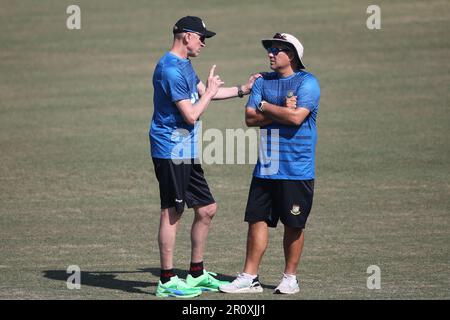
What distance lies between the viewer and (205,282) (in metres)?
9.65

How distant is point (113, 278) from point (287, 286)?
183cm

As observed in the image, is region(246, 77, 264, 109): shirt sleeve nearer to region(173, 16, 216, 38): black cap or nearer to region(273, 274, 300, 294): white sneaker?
region(173, 16, 216, 38): black cap

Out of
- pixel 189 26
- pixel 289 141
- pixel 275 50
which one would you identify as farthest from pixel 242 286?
pixel 189 26

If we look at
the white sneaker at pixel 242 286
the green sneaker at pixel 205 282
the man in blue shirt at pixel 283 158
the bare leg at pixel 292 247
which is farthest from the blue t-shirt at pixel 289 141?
the green sneaker at pixel 205 282

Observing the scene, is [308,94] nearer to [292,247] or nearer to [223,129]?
[292,247]

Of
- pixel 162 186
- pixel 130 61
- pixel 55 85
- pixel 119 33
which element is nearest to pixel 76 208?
pixel 162 186

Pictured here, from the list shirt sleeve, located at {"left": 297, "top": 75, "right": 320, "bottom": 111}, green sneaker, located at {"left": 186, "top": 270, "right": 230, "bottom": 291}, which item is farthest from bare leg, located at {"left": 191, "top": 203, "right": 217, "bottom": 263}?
shirt sleeve, located at {"left": 297, "top": 75, "right": 320, "bottom": 111}

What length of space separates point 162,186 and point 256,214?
0.87 m

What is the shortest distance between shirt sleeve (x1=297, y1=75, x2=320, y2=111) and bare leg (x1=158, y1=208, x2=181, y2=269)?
1482mm

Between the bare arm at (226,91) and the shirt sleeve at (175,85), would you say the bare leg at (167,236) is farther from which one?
the bare arm at (226,91)

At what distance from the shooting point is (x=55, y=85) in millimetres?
22078

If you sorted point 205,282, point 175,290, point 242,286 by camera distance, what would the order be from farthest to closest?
point 205,282 < point 242,286 < point 175,290

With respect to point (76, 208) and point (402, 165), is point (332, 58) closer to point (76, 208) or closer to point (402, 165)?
point (402, 165)

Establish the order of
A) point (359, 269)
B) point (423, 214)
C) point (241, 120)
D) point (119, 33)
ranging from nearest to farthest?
1. point (359, 269)
2. point (423, 214)
3. point (241, 120)
4. point (119, 33)
